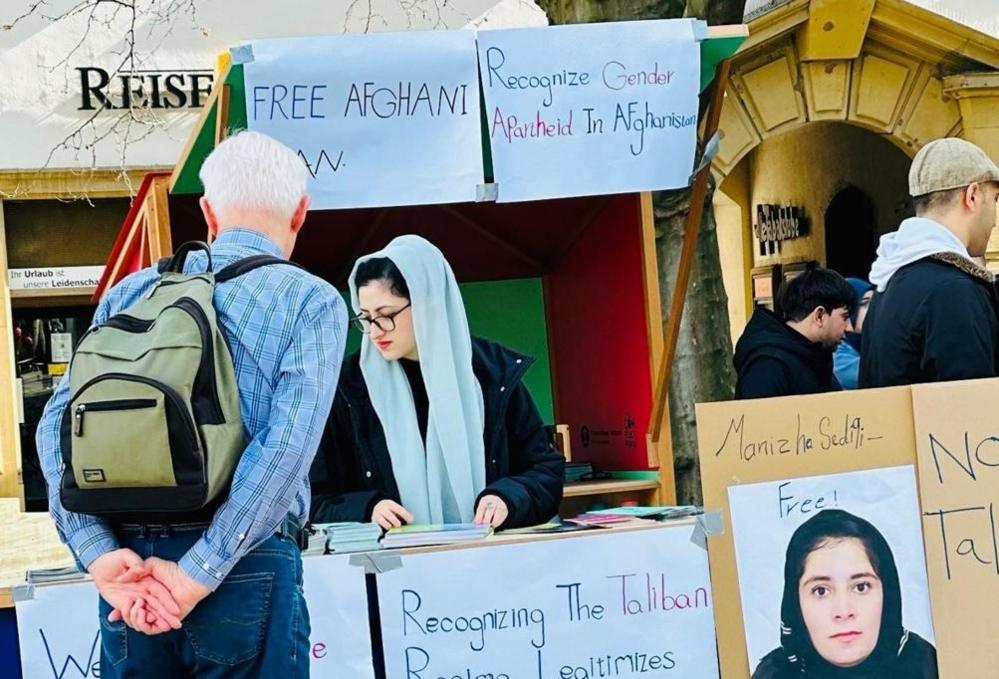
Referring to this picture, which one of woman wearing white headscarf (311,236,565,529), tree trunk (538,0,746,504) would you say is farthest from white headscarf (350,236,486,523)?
tree trunk (538,0,746,504)

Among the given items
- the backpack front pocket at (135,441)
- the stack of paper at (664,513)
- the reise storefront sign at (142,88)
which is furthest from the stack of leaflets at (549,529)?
the reise storefront sign at (142,88)

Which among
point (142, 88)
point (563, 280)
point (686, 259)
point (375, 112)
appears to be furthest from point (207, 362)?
point (142, 88)

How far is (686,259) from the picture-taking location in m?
4.66

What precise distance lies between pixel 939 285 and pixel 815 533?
0.72 m

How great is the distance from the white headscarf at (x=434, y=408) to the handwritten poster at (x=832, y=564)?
0.69 m

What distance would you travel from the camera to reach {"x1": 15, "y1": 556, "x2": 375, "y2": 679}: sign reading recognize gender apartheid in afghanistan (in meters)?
3.27

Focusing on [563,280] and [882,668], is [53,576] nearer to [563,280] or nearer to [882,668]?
[882,668]

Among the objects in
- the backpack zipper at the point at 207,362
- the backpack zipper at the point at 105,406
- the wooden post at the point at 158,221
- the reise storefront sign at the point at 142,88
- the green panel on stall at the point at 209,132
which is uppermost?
the reise storefront sign at the point at 142,88

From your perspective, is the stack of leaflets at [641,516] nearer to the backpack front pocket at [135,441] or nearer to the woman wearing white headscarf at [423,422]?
the woman wearing white headscarf at [423,422]

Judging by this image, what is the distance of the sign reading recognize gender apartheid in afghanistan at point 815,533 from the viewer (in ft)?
11.8

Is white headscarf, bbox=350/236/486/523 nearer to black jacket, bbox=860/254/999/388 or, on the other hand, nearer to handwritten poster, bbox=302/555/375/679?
handwritten poster, bbox=302/555/375/679

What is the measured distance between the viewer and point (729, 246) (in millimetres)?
14586

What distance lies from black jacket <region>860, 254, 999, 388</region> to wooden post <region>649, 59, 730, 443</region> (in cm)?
76

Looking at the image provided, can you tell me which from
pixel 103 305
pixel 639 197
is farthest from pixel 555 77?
pixel 103 305
